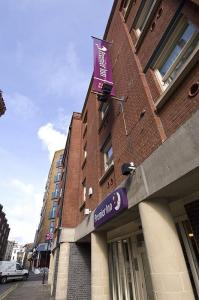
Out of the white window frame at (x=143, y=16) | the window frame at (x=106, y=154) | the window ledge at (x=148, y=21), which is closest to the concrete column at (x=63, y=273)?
the window frame at (x=106, y=154)

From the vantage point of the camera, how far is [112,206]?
243 inches

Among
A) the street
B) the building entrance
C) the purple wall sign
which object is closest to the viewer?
the purple wall sign

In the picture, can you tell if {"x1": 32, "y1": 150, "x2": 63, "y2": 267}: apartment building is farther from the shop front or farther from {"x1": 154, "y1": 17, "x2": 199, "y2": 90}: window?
{"x1": 154, "y1": 17, "x2": 199, "y2": 90}: window

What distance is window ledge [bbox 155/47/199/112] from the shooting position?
4300 millimetres

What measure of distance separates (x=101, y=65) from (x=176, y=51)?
481 centimetres

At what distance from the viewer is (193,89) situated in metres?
4.29

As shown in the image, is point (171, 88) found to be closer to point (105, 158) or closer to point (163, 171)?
point (163, 171)

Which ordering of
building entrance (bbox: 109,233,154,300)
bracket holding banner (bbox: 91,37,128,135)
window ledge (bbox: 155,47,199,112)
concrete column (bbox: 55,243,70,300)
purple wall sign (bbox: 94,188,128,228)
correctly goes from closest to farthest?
window ledge (bbox: 155,47,199,112), purple wall sign (bbox: 94,188,128,228), building entrance (bbox: 109,233,154,300), bracket holding banner (bbox: 91,37,128,135), concrete column (bbox: 55,243,70,300)

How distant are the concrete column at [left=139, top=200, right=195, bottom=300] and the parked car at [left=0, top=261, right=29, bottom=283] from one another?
2552 centimetres

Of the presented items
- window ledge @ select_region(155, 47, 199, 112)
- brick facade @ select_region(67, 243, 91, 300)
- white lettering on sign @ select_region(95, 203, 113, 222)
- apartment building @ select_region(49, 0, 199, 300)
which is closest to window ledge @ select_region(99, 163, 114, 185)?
apartment building @ select_region(49, 0, 199, 300)

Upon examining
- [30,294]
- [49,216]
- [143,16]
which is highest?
[49,216]

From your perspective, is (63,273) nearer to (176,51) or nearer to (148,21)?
(176,51)

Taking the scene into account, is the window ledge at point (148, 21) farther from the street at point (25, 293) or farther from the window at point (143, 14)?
the street at point (25, 293)

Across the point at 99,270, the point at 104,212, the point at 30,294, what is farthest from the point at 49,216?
the point at 104,212
